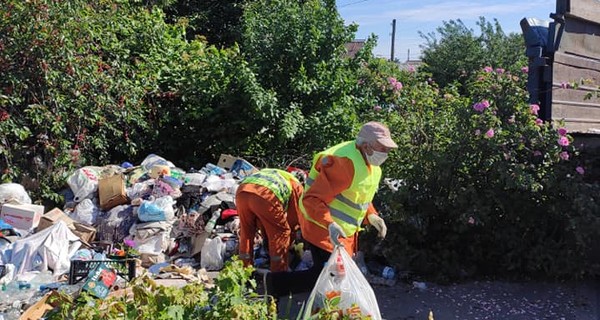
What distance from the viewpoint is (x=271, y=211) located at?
14.8 ft

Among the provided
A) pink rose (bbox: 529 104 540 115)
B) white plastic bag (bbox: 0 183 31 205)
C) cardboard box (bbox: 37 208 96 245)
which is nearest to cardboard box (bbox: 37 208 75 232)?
cardboard box (bbox: 37 208 96 245)

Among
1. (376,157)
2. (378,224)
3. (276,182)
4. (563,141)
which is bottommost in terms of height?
(378,224)

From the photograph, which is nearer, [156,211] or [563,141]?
[563,141]

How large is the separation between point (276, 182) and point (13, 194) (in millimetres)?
3145

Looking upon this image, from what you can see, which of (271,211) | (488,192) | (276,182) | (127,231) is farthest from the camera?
(127,231)

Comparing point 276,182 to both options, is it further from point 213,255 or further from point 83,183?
point 83,183

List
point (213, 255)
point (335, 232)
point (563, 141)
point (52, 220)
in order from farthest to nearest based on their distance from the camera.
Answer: point (52, 220) < point (213, 255) < point (563, 141) < point (335, 232)

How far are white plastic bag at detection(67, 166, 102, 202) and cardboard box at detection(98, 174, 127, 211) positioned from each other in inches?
8.6

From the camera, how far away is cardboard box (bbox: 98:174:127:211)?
627 cm

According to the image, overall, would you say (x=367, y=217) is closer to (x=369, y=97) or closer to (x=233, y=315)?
(x=233, y=315)

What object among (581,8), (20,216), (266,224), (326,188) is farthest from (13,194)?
(581,8)

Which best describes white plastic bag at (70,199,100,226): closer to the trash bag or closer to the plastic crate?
the trash bag

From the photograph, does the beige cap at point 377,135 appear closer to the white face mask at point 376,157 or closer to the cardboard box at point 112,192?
the white face mask at point 376,157

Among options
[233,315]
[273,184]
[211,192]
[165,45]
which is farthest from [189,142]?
[233,315]
